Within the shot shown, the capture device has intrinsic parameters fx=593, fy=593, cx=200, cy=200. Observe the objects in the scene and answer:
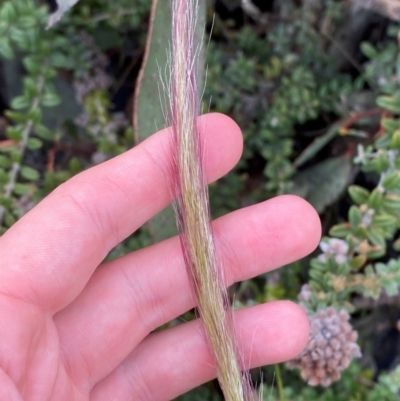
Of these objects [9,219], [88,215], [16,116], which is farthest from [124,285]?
[16,116]

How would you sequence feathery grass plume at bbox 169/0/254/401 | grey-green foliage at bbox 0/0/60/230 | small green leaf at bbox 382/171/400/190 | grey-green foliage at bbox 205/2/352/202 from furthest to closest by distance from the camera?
1. grey-green foliage at bbox 205/2/352/202
2. grey-green foliage at bbox 0/0/60/230
3. small green leaf at bbox 382/171/400/190
4. feathery grass plume at bbox 169/0/254/401

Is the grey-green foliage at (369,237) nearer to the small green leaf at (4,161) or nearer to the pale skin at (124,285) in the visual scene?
the pale skin at (124,285)

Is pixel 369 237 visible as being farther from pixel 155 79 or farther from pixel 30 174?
pixel 30 174

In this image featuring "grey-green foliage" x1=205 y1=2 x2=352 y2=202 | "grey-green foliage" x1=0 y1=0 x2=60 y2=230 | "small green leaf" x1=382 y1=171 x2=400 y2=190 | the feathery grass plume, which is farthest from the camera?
"grey-green foliage" x1=205 y1=2 x2=352 y2=202

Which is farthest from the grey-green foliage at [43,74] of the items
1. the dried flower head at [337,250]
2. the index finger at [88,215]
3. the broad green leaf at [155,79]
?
the dried flower head at [337,250]

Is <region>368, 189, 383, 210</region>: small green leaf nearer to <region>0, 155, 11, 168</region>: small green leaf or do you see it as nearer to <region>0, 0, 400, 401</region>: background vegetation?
<region>0, 0, 400, 401</region>: background vegetation

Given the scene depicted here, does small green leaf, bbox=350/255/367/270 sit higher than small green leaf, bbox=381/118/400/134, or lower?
lower

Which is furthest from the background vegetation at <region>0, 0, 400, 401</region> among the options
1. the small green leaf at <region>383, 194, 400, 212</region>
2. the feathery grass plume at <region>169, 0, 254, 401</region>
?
the feathery grass plume at <region>169, 0, 254, 401</region>
